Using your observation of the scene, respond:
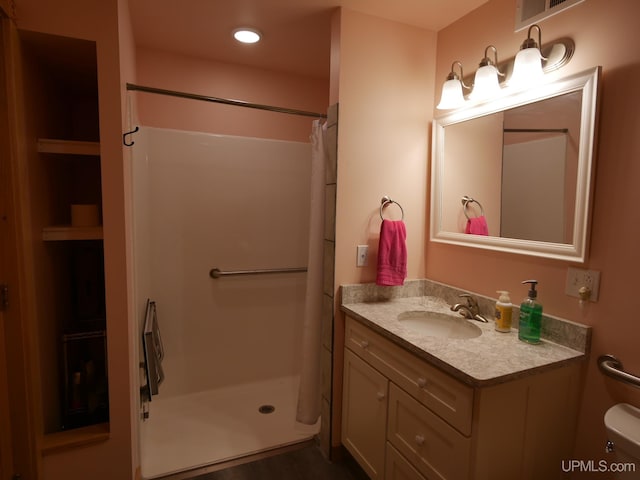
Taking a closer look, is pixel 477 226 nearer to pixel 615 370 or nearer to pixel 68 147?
pixel 615 370

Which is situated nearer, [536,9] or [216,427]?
[536,9]

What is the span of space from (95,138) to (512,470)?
2.33m

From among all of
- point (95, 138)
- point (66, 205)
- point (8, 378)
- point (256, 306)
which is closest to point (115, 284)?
point (8, 378)

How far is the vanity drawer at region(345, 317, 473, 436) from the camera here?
1.13 metres

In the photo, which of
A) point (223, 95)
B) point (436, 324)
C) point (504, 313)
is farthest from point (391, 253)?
point (223, 95)

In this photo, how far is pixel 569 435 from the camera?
1.30 meters

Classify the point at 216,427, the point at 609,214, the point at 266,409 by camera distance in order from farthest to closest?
the point at 266,409
the point at 216,427
the point at 609,214

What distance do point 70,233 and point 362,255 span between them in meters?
1.30

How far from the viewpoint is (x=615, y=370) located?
1153 millimetres

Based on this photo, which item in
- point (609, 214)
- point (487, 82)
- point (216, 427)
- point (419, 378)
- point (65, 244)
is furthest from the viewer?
point (216, 427)

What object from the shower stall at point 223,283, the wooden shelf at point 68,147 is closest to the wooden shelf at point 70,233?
the wooden shelf at point 68,147

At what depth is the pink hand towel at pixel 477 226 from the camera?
1.68 metres

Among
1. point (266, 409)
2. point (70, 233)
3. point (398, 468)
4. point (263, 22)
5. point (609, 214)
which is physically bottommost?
point (266, 409)

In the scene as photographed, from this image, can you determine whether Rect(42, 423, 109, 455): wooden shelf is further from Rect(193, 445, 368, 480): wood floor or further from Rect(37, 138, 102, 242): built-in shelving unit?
Rect(37, 138, 102, 242): built-in shelving unit
